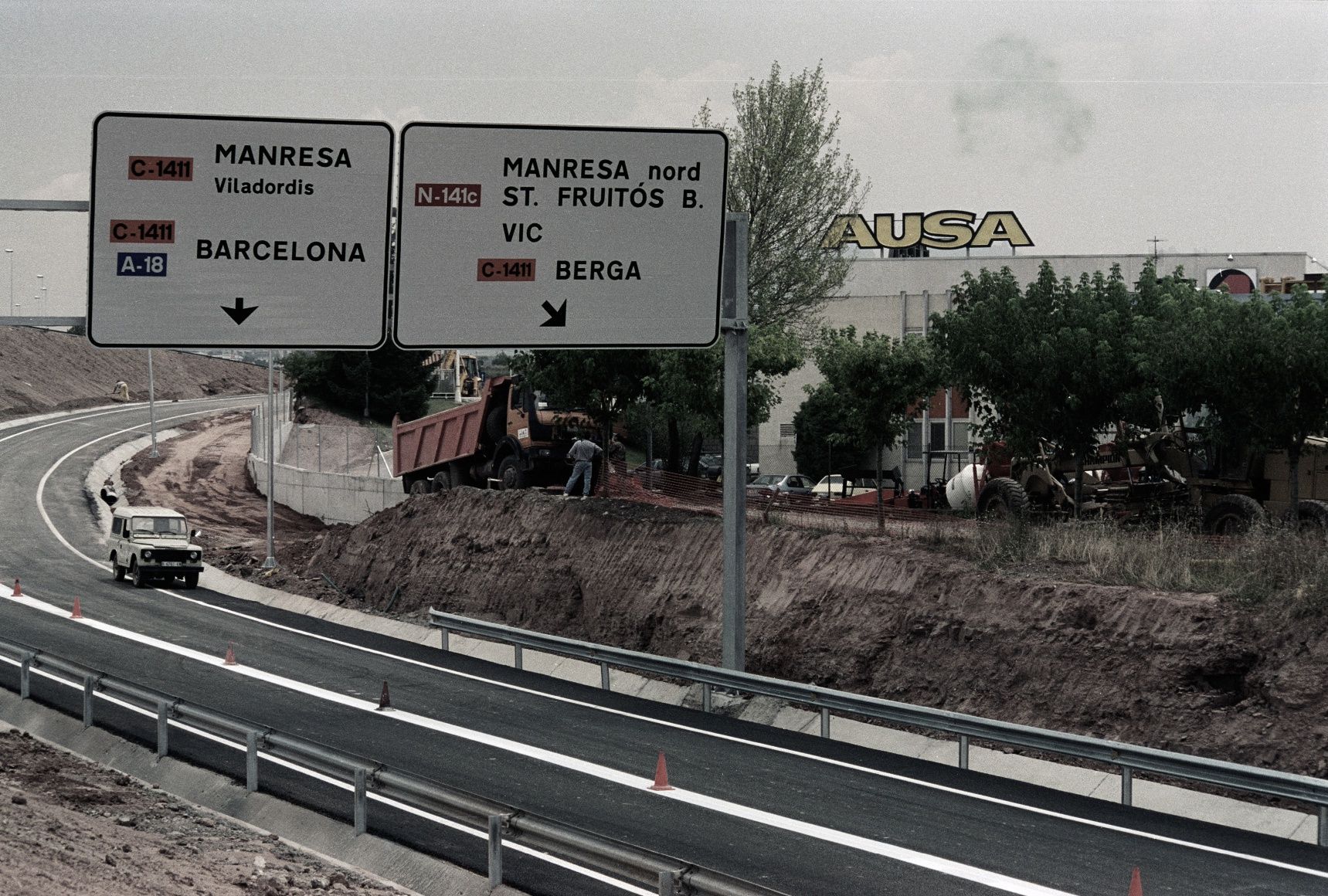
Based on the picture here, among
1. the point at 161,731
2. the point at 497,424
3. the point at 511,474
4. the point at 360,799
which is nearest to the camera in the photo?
the point at 360,799

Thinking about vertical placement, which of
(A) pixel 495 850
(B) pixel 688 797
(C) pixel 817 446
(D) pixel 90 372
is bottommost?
(B) pixel 688 797

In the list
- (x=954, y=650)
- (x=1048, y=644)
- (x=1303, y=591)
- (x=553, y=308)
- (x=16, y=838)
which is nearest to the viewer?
(x=16, y=838)

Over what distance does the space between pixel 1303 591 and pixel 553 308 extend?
10.0 m

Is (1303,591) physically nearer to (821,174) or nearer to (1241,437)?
(1241,437)

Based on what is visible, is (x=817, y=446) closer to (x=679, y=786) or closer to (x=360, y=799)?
(x=679, y=786)

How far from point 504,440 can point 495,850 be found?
25360 mm

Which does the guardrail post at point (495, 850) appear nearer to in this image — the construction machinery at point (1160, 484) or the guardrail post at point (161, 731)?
the guardrail post at point (161, 731)

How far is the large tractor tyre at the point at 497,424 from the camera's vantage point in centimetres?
3684

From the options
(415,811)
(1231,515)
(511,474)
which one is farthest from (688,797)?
(511,474)

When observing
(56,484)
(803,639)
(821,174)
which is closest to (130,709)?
(803,639)

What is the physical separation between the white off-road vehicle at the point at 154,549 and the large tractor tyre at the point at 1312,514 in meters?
27.4

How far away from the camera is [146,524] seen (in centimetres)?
3953

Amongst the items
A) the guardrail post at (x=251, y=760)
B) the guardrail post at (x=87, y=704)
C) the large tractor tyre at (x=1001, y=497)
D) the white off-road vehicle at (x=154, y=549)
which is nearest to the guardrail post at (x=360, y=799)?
the guardrail post at (x=251, y=760)

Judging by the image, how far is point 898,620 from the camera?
22.6 meters
